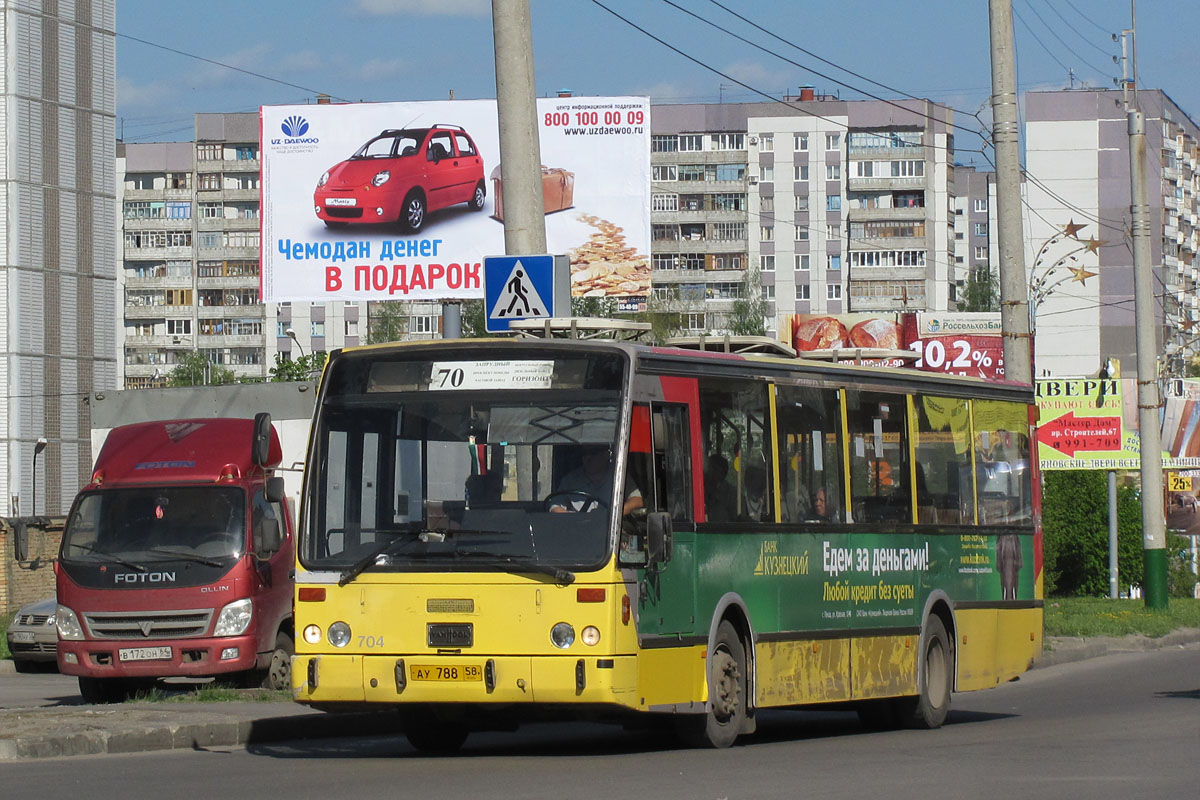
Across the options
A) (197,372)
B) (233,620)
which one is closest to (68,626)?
(233,620)

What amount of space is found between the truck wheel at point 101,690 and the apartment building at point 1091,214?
86.6 m

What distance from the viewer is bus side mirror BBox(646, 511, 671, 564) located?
11.2 meters

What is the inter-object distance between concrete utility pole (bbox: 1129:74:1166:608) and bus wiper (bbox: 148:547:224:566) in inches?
759

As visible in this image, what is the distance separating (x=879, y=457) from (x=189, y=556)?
6929 millimetres

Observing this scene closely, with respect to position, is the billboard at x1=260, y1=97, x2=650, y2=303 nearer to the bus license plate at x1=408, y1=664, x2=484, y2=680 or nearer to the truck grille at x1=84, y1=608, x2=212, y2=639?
the truck grille at x1=84, y1=608, x2=212, y2=639

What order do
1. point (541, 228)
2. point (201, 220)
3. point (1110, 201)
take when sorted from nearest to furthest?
1. point (541, 228)
2. point (1110, 201)
3. point (201, 220)


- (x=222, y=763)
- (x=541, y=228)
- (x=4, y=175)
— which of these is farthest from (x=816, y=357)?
(x=4, y=175)

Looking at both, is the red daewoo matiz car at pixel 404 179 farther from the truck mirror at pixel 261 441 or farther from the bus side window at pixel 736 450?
the truck mirror at pixel 261 441

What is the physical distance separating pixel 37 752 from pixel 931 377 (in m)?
7.48

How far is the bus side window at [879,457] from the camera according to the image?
14.3m

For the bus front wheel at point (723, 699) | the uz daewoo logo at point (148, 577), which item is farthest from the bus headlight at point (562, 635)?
the uz daewoo logo at point (148, 577)

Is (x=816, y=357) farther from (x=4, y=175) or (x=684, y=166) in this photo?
(x=684, y=166)

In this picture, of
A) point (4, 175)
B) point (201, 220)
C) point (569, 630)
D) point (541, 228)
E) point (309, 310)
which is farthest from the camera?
point (201, 220)

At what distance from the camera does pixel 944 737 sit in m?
13.9
